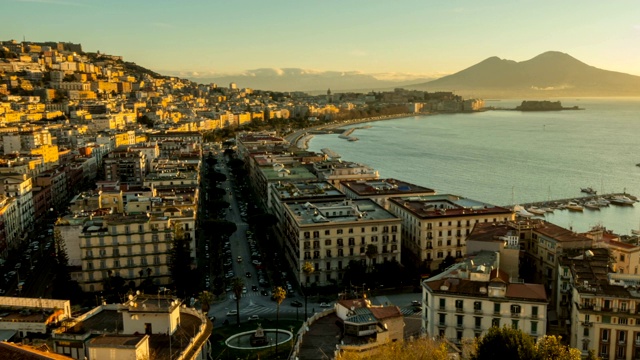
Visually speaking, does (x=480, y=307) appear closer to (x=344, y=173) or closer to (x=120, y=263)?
(x=120, y=263)

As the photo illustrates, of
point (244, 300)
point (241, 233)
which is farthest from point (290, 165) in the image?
point (244, 300)

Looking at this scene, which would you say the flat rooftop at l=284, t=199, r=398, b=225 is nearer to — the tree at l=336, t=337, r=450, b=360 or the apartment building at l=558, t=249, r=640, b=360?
the apartment building at l=558, t=249, r=640, b=360

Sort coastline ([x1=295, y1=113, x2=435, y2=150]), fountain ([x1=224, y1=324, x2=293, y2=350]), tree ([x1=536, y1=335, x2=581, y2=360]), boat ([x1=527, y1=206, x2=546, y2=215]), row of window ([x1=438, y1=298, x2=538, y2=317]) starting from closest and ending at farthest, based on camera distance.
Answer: tree ([x1=536, y1=335, x2=581, y2=360])
row of window ([x1=438, y1=298, x2=538, y2=317])
fountain ([x1=224, y1=324, x2=293, y2=350])
boat ([x1=527, y1=206, x2=546, y2=215])
coastline ([x1=295, y1=113, x2=435, y2=150])

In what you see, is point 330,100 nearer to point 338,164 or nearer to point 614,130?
point 614,130

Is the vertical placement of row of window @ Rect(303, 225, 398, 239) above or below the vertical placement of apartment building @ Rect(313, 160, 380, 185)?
below

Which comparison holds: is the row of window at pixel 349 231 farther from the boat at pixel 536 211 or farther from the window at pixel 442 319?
the boat at pixel 536 211

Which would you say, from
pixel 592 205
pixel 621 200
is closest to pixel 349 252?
pixel 592 205


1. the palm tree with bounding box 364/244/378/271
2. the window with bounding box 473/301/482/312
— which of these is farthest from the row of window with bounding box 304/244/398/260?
the window with bounding box 473/301/482/312

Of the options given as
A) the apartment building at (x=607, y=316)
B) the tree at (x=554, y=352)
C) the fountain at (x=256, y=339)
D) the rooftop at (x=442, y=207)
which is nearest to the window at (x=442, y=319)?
the apartment building at (x=607, y=316)

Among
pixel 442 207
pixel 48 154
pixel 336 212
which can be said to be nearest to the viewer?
pixel 336 212
